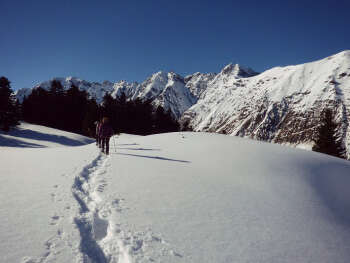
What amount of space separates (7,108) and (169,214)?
3621cm

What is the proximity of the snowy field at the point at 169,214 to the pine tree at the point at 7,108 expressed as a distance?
27.7m

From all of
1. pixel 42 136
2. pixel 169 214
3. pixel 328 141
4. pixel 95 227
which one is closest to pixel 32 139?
pixel 42 136

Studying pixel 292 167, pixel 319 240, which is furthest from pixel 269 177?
pixel 319 240

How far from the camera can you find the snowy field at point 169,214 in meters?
3.29

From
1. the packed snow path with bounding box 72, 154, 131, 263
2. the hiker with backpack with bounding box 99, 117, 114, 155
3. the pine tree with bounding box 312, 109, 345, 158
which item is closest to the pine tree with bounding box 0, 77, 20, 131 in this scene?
the hiker with backpack with bounding box 99, 117, 114, 155

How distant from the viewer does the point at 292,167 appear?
885 centimetres

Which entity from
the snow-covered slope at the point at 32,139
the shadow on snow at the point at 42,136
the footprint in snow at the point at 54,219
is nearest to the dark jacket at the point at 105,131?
the footprint in snow at the point at 54,219

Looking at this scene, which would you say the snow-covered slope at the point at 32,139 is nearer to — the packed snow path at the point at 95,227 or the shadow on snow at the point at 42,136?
the shadow on snow at the point at 42,136

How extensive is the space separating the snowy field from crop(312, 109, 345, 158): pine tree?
102 feet

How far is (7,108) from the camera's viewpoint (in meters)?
29.7

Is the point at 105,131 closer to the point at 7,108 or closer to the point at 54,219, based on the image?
the point at 54,219

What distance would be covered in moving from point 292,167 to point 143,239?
7949 mm

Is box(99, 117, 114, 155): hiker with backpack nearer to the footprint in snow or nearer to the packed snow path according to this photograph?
the packed snow path

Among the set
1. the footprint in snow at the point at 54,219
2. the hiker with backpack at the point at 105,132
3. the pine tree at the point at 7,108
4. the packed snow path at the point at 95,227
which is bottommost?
the packed snow path at the point at 95,227
